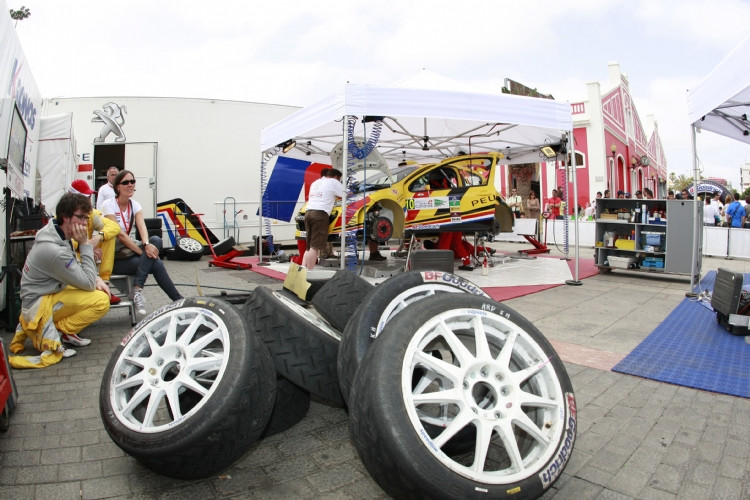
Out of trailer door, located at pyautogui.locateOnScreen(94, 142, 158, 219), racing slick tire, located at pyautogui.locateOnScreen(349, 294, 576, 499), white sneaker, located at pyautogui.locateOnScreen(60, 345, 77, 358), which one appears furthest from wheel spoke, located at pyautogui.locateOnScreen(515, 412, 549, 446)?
trailer door, located at pyautogui.locateOnScreen(94, 142, 158, 219)

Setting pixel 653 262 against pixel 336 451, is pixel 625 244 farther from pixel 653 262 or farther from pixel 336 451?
pixel 336 451

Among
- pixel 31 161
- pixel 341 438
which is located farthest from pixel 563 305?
pixel 31 161

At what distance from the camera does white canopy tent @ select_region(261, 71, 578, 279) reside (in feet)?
20.8

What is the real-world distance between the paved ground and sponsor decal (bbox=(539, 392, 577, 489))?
0.27 metres

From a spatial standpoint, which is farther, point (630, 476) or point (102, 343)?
point (102, 343)

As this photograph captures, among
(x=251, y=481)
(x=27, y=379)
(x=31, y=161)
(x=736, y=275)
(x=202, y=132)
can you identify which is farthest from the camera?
(x=202, y=132)

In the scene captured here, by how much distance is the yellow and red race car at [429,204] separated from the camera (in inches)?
344

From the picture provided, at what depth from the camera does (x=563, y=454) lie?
1.92 metres

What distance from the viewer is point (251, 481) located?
2.17m

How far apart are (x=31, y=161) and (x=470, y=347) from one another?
9.82 meters

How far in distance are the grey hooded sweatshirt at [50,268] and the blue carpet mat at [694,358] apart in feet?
14.5

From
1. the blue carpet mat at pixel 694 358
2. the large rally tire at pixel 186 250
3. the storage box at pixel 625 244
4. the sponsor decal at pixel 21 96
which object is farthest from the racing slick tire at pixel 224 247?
the blue carpet mat at pixel 694 358

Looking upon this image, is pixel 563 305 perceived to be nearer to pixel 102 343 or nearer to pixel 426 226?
pixel 426 226

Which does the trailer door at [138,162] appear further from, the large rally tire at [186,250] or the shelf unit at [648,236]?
the shelf unit at [648,236]
